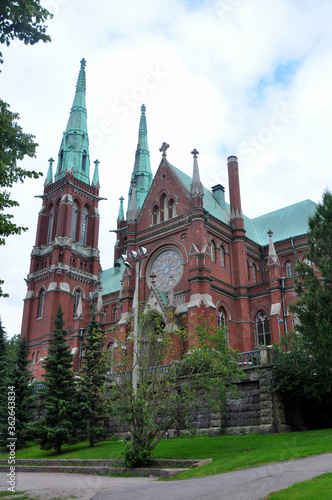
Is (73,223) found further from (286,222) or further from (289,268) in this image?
(289,268)

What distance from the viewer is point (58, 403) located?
928 inches

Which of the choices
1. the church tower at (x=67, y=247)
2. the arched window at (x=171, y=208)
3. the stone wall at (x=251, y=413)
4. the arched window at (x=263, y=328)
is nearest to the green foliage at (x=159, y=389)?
the stone wall at (x=251, y=413)

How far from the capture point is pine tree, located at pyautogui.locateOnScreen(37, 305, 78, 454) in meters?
22.8

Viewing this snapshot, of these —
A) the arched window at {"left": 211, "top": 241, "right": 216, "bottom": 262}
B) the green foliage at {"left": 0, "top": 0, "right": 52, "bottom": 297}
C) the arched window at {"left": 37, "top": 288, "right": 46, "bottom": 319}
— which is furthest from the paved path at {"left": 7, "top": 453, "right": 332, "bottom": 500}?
the arched window at {"left": 37, "top": 288, "right": 46, "bottom": 319}

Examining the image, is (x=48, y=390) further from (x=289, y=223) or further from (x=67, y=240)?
(x=67, y=240)

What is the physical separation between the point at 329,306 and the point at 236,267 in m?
18.1

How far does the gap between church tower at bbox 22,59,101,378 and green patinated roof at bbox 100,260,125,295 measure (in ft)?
3.97

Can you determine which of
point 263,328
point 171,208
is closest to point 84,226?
point 171,208

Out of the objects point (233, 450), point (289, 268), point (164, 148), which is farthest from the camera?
point (164, 148)

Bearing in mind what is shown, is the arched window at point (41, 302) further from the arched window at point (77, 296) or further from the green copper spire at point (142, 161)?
the green copper spire at point (142, 161)

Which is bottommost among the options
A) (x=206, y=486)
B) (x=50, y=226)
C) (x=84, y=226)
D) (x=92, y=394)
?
(x=206, y=486)

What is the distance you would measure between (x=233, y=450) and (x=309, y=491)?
8.07 m

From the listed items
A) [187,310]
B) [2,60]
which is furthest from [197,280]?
[2,60]

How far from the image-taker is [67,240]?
5534 cm
